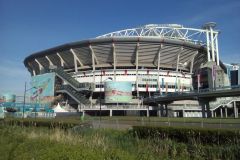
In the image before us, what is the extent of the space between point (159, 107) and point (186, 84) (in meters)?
24.2

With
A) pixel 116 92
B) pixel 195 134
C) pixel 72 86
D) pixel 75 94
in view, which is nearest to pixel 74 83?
pixel 72 86

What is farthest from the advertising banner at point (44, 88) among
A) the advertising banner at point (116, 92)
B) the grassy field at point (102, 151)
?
the grassy field at point (102, 151)

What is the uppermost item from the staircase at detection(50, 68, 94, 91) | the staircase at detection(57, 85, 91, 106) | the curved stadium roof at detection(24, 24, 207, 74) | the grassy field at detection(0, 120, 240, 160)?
the curved stadium roof at detection(24, 24, 207, 74)

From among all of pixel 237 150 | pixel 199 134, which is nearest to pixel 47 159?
pixel 237 150

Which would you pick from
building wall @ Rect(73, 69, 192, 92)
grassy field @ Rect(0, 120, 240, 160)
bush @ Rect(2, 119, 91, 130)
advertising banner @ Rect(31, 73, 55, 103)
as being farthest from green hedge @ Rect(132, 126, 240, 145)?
advertising banner @ Rect(31, 73, 55, 103)

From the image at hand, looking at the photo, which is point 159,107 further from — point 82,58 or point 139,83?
point 82,58

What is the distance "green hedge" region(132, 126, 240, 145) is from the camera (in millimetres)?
15891

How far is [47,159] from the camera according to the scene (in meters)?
11.1

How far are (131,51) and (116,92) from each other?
18.2m

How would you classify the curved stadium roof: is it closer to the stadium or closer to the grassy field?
the stadium

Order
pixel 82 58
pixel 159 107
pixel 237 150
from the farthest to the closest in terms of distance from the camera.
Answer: pixel 82 58 → pixel 159 107 → pixel 237 150

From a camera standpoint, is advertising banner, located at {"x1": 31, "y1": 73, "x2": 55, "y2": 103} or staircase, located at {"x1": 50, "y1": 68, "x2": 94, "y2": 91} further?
advertising banner, located at {"x1": 31, "y1": 73, "x2": 55, "y2": 103}

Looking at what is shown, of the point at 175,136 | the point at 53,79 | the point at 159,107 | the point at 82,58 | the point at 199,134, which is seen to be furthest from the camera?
the point at 82,58

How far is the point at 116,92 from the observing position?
102 metres
